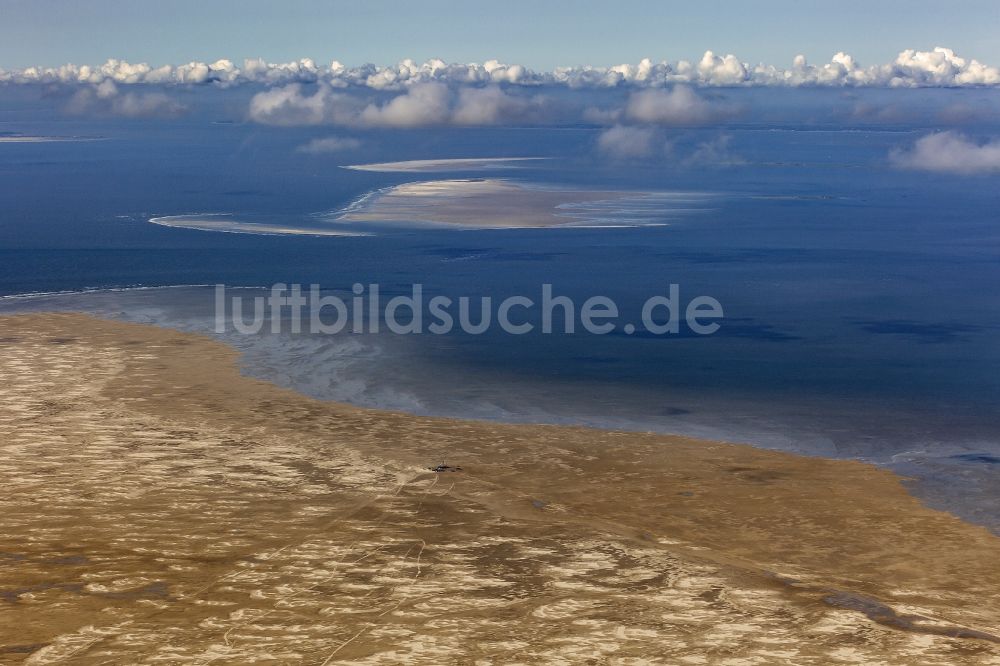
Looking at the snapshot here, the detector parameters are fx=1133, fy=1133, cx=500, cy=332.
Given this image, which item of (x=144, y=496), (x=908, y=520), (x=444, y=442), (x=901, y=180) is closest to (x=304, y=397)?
(x=444, y=442)

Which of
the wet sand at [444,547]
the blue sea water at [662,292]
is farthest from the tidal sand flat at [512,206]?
the wet sand at [444,547]

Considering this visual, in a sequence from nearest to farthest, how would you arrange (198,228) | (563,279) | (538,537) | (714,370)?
1. (538,537)
2. (714,370)
3. (563,279)
4. (198,228)

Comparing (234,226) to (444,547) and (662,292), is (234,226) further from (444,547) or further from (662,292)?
(444,547)

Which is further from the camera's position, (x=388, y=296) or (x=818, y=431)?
(x=388, y=296)

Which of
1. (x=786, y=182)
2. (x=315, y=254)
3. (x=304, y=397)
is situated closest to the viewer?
(x=304, y=397)

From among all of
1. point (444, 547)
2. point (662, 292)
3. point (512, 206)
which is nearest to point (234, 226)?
point (512, 206)

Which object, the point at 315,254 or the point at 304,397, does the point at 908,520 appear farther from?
the point at 315,254

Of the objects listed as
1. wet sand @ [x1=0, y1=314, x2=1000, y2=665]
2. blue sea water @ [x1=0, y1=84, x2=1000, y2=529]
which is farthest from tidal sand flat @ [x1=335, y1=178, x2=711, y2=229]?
wet sand @ [x1=0, y1=314, x2=1000, y2=665]
